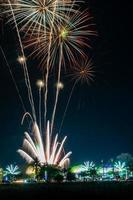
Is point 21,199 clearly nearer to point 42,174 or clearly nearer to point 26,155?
point 26,155

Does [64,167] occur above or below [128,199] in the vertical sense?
above

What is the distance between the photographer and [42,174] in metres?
134

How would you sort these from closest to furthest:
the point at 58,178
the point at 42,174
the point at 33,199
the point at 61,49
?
the point at 33,199 → the point at 61,49 → the point at 58,178 → the point at 42,174

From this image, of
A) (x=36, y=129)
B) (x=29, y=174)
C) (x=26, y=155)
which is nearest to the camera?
(x=36, y=129)

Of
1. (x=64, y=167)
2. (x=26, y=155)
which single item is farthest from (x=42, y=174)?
(x=26, y=155)

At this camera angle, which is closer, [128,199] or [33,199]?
[128,199]

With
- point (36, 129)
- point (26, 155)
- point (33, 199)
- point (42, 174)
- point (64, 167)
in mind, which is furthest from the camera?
point (64, 167)

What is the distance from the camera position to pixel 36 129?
69500 millimetres

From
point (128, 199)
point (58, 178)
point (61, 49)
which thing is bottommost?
point (128, 199)

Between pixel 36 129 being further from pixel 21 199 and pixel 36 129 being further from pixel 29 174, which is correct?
pixel 29 174

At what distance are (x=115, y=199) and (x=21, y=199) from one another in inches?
225

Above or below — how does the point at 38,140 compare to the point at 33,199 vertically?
above

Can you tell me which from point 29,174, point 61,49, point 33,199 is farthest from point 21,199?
point 29,174

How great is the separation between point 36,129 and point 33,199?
4212 cm
